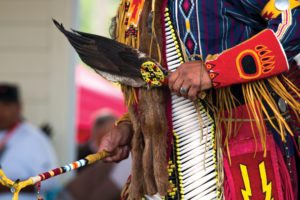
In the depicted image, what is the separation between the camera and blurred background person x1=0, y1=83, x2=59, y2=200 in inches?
277

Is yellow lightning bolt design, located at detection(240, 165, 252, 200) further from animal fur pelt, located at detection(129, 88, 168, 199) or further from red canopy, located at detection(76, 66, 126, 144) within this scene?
red canopy, located at detection(76, 66, 126, 144)

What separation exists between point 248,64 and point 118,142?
27.3 inches

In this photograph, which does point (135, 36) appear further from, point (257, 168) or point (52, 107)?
point (52, 107)

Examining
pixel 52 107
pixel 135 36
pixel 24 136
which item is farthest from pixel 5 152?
pixel 135 36

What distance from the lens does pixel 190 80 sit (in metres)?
2.95

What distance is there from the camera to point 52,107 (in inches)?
320

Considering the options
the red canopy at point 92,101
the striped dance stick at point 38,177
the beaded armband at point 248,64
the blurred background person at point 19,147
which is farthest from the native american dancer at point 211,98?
the red canopy at point 92,101

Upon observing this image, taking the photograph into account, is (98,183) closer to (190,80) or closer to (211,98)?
(211,98)

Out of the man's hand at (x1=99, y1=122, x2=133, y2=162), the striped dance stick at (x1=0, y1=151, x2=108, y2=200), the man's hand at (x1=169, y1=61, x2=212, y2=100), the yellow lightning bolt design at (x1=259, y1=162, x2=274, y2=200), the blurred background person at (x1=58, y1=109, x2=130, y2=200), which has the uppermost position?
the man's hand at (x1=169, y1=61, x2=212, y2=100)

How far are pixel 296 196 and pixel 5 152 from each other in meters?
4.27

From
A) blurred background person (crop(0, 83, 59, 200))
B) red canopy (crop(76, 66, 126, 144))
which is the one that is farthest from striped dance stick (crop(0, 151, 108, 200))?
red canopy (crop(76, 66, 126, 144))

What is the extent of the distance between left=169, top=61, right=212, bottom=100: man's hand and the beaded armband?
26 mm

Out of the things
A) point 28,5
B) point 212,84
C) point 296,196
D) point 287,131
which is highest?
point 28,5

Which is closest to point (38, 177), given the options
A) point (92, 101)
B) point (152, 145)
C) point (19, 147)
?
point (152, 145)
